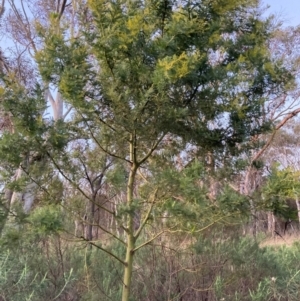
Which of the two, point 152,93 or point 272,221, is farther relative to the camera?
point 272,221

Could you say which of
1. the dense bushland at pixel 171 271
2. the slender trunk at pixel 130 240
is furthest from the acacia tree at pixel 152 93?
the dense bushland at pixel 171 271

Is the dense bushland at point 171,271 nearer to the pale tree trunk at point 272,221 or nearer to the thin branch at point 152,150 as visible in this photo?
the pale tree trunk at point 272,221

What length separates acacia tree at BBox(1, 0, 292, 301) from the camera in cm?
281

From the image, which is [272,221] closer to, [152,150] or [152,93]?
[152,150]

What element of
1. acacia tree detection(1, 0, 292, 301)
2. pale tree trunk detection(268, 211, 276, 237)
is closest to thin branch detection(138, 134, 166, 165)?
acacia tree detection(1, 0, 292, 301)

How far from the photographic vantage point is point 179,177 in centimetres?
272

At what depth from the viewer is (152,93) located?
2.80 m

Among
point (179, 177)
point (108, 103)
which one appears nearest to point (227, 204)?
point (179, 177)

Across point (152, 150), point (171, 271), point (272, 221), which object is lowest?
point (171, 271)

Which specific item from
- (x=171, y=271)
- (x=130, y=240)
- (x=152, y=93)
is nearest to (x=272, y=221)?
(x=171, y=271)

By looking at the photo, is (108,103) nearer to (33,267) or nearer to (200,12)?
(200,12)

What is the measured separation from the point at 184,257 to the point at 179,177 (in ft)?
6.45

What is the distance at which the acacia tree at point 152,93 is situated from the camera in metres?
2.81

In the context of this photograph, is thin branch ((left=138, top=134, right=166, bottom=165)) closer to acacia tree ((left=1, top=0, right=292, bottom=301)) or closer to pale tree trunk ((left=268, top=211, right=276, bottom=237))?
acacia tree ((left=1, top=0, right=292, bottom=301))
